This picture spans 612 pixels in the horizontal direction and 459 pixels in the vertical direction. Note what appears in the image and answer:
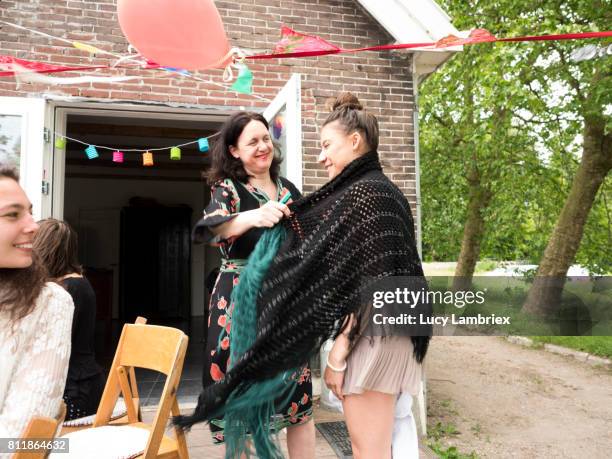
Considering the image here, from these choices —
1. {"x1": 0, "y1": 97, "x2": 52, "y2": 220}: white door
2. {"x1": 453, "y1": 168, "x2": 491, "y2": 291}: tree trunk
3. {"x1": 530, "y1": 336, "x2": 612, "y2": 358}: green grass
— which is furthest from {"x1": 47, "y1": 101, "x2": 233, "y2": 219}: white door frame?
{"x1": 453, "y1": 168, "x2": 491, "y2": 291}: tree trunk

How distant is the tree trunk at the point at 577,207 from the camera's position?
7.32 meters

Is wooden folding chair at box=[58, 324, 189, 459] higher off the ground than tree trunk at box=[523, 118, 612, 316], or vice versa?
tree trunk at box=[523, 118, 612, 316]

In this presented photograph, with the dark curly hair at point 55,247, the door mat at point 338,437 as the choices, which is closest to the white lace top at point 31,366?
the dark curly hair at point 55,247

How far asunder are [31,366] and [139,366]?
79cm

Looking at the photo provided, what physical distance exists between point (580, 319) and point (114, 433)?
21.6ft

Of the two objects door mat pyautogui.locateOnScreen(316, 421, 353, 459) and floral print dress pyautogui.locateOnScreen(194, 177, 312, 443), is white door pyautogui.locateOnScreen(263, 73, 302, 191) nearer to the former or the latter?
floral print dress pyautogui.locateOnScreen(194, 177, 312, 443)

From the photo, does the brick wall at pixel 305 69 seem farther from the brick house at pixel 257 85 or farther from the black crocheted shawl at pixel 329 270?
the black crocheted shawl at pixel 329 270

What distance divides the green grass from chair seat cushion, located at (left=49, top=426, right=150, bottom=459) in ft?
23.0

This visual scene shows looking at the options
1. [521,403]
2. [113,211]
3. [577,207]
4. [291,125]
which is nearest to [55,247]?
[291,125]

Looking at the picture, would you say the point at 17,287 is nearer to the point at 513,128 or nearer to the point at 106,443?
the point at 106,443

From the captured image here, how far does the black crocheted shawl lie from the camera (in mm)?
1420

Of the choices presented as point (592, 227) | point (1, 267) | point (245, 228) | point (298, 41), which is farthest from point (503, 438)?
point (592, 227)

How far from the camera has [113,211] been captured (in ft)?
33.1

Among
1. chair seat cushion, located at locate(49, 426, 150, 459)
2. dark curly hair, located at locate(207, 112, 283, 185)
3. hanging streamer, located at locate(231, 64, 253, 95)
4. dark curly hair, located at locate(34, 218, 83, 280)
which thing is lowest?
chair seat cushion, located at locate(49, 426, 150, 459)
